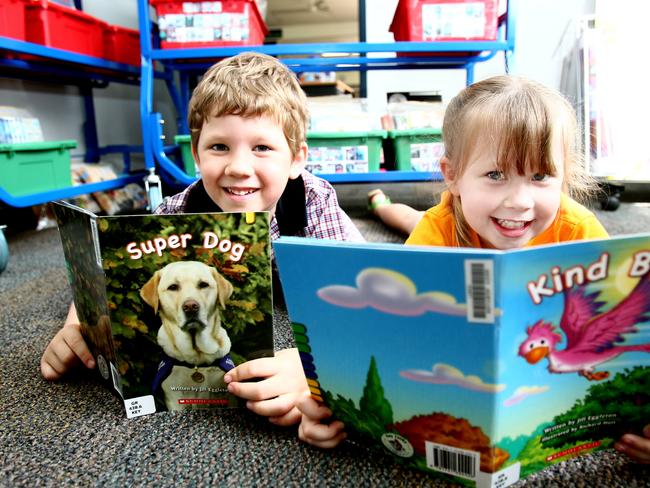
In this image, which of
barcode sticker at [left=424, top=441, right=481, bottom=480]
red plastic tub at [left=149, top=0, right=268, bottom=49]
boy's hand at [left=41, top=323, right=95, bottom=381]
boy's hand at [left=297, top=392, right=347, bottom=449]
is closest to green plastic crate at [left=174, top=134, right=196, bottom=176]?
red plastic tub at [left=149, top=0, right=268, bottom=49]

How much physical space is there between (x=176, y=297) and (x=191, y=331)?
0.04 meters

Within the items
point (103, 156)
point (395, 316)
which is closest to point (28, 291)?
point (395, 316)

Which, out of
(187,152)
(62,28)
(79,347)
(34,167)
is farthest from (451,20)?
(79,347)

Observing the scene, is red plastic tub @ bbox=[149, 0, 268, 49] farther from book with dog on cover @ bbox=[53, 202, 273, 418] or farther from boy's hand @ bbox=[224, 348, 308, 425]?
boy's hand @ bbox=[224, 348, 308, 425]

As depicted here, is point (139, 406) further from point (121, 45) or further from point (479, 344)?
point (121, 45)

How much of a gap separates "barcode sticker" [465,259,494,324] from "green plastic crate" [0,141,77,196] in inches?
54.8

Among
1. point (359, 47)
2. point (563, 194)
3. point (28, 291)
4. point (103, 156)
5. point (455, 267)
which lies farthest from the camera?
point (103, 156)

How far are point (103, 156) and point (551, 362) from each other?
2.33m

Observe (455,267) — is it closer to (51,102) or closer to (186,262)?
(186,262)

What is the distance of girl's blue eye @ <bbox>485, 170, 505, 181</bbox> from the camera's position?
64cm

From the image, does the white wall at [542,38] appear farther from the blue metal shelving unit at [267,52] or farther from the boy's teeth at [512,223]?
the boy's teeth at [512,223]

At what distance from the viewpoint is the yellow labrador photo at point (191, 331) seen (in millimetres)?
539

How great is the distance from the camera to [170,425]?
0.57 meters

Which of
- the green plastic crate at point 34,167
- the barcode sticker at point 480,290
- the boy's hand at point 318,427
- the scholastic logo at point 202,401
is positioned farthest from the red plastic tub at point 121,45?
the barcode sticker at point 480,290
